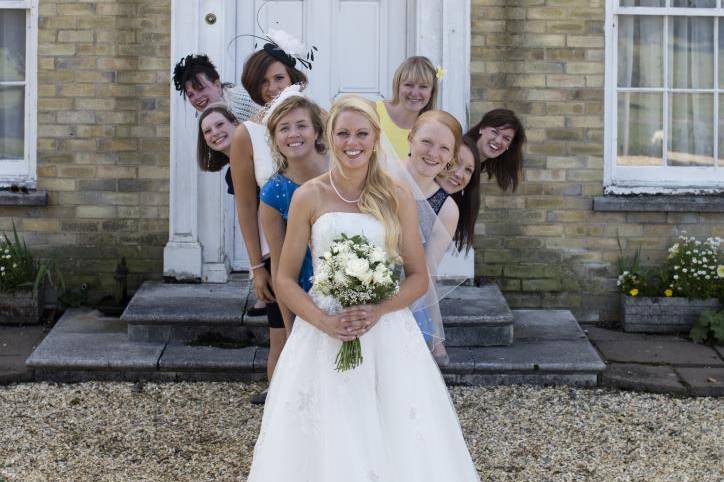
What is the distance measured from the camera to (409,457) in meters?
4.02

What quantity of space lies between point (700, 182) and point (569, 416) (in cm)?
244

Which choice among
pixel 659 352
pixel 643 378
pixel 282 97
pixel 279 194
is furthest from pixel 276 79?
pixel 659 352

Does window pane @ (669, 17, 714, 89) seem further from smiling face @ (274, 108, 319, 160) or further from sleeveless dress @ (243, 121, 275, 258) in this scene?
smiling face @ (274, 108, 319, 160)

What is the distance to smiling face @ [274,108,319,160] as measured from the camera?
4535 mm

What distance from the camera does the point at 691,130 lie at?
7.62m

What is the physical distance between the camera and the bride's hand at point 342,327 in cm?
401

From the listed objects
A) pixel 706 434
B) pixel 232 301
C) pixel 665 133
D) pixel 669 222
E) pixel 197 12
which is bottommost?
pixel 706 434

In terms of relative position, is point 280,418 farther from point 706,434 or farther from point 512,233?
point 512,233

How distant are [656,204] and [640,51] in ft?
3.43

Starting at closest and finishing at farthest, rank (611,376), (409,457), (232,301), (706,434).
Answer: (409,457) < (706,434) < (611,376) < (232,301)

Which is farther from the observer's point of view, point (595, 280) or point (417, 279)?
point (595, 280)

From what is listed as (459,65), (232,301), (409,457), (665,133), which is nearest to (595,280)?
(665,133)

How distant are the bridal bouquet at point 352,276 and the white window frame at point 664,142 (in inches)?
148

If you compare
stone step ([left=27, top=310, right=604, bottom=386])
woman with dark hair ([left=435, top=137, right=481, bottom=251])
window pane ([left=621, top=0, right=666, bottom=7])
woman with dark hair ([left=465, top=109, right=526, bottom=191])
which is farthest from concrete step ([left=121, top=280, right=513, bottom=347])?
window pane ([left=621, top=0, right=666, bottom=7])
